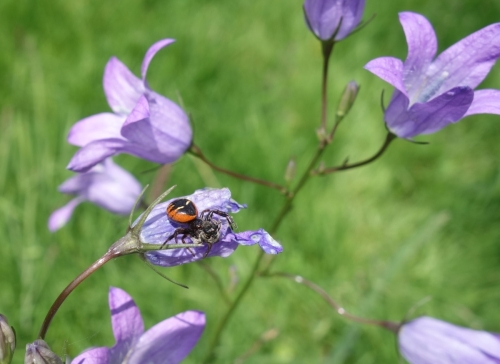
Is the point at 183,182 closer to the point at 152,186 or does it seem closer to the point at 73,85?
the point at 152,186

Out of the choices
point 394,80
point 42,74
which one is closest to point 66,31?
point 42,74

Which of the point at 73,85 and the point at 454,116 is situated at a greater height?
the point at 454,116

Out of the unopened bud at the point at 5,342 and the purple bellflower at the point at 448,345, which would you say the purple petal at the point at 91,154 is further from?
the purple bellflower at the point at 448,345

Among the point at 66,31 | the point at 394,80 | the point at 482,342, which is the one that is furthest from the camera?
the point at 66,31

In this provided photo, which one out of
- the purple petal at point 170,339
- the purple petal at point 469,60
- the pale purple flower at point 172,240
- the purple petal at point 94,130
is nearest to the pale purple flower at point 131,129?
the purple petal at point 94,130

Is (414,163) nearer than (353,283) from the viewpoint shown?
No

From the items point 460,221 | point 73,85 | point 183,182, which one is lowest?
point 460,221
